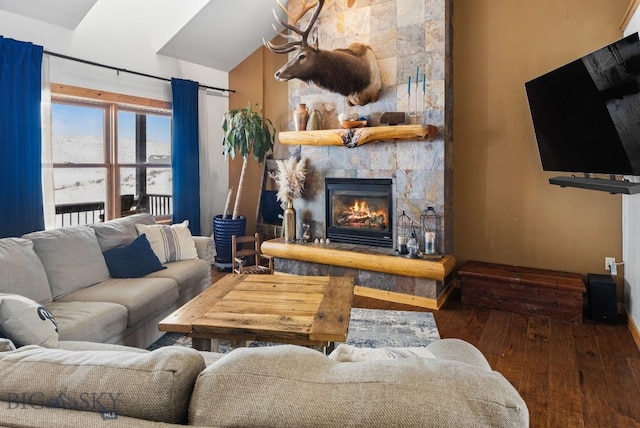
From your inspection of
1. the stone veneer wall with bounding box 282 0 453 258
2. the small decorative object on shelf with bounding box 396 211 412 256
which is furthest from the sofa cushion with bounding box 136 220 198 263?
the small decorative object on shelf with bounding box 396 211 412 256

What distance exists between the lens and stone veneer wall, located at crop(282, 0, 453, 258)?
13.0 feet

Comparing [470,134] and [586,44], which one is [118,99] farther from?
[586,44]

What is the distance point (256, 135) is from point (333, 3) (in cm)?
177

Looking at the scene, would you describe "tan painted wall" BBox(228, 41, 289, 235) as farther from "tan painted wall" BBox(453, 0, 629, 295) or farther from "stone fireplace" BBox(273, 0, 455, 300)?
"tan painted wall" BBox(453, 0, 629, 295)

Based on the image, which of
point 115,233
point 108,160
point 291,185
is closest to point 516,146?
point 291,185

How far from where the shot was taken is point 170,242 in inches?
143

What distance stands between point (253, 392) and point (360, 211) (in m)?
3.81

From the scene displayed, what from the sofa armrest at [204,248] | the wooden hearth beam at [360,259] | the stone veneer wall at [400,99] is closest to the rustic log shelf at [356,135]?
the stone veneer wall at [400,99]

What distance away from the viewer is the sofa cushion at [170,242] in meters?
3.55

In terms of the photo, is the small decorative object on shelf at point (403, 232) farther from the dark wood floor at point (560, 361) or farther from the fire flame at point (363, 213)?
the dark wood floor at point (560, 361)

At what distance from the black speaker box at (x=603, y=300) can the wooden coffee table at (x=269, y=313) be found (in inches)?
84.6

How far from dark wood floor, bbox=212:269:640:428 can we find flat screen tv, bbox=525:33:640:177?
1.26 metres

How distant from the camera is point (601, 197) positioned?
3721 mm

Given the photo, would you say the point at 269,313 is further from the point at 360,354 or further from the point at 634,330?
the point at 634,330
